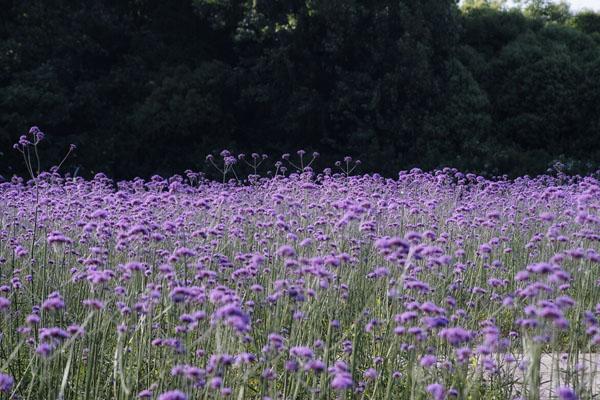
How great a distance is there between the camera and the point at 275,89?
53.9ft

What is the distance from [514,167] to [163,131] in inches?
274

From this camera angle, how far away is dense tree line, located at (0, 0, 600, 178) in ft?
52.3

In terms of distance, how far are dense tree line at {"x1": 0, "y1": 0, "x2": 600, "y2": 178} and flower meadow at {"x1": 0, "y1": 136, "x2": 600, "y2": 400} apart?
8786 millimetres

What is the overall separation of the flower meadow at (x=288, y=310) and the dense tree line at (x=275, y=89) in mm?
8786

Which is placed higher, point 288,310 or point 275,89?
point 275,89

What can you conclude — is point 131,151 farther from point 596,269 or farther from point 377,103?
point 596,269

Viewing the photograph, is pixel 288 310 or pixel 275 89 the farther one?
pixel 275 89

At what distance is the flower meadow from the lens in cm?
278

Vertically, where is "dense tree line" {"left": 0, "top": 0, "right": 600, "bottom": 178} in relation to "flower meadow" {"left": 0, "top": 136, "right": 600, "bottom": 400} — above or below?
above

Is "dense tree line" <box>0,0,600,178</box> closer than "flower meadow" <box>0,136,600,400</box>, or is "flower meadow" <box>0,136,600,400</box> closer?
"flower meadow" <box>0,136,600,400</box>

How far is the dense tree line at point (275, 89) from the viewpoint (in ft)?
52.3

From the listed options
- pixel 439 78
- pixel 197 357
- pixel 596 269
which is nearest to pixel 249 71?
pixel 439 78

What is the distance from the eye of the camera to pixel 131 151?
16.4m

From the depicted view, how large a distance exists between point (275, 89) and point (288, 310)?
499 inches
